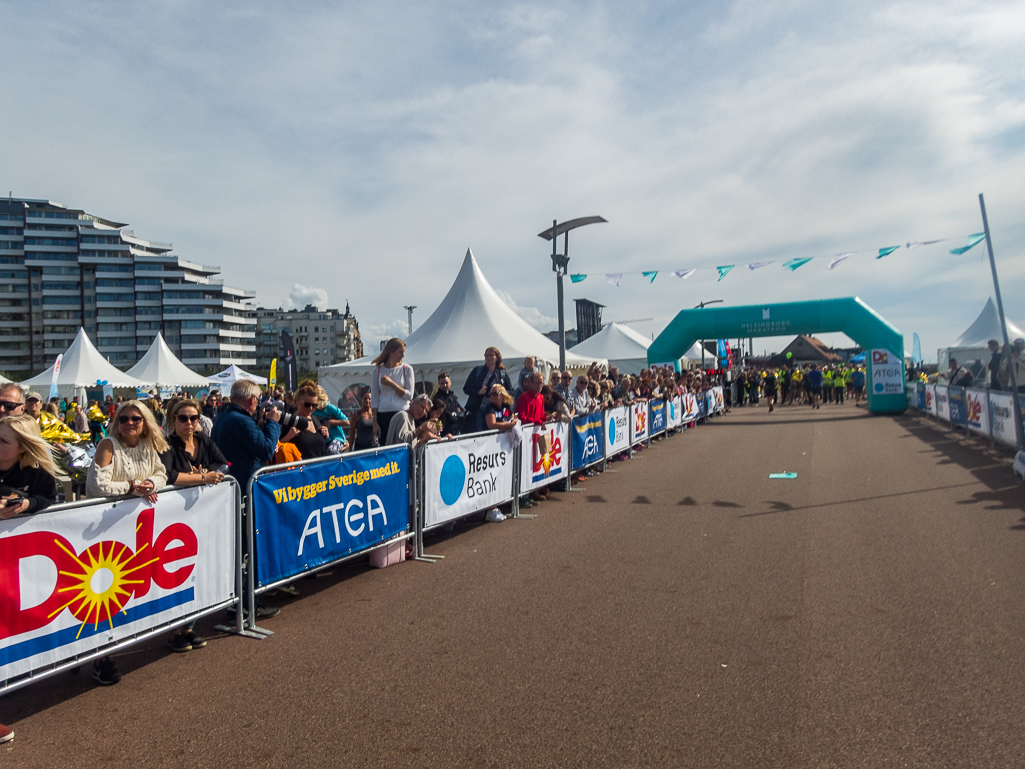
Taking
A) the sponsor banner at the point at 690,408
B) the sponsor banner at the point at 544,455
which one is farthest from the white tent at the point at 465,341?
the sponsor banner at the point at 544,455

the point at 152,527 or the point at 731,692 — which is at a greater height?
the point at 152,527

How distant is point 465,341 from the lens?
22297 millimetres

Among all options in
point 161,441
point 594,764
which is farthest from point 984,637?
point 161,441

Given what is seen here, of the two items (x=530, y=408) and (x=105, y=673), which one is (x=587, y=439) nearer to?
(x=530, y=408)

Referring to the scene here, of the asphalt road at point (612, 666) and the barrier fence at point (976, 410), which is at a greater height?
the barrier fence at point (976, 410)

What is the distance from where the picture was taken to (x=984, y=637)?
4.38 meters

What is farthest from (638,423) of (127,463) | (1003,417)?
(127,463)

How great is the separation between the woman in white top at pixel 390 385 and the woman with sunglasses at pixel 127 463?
341cm

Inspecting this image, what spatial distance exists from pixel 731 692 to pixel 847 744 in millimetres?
668

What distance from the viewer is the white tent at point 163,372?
36812 mm

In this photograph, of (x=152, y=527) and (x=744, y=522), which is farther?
(x=744, y=522)

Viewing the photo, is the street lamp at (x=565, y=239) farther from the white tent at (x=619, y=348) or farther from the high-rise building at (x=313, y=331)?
the high-rise building at (x=313, y=331)

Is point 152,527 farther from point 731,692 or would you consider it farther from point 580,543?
point 580,543

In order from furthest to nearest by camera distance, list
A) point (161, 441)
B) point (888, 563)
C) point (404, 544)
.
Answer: point (404, 544) < point (888, 563) < point (161, 441)
